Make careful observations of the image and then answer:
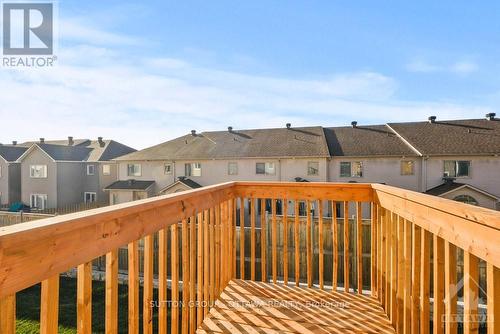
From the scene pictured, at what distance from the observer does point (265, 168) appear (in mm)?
18875

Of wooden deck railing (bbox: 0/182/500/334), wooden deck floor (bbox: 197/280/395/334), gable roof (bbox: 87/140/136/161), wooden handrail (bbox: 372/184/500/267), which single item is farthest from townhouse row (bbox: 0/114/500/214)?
wooden handrail (bbox: 372/184/500/267)

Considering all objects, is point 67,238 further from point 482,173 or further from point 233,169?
point 482,173

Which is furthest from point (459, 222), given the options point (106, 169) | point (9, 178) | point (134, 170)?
point (9, 178)

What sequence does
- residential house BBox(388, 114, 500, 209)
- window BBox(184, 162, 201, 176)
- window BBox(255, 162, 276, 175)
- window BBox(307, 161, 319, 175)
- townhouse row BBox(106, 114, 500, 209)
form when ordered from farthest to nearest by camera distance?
window BBox(184, 162, 201, 176) → window BBox(255, 162, 276, 175) → window BBox(307, 161, 319, 175) → townhouse row BBox(106, 114, 500, 209) → residential house BBox(388, 114, 500, 209)

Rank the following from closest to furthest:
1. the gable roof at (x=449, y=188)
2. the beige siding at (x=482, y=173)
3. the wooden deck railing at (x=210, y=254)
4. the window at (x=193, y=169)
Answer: the wooden deck railing at (x=210, y=254) → the gable roof at (x=449, y=188) → the beige siding at (x=482, y=173) → the window at (x=193, y=169)

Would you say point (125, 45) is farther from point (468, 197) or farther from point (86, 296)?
point (468, 197)

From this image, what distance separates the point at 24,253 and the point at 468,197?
19190mm

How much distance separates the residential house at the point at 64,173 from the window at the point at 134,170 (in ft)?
7.43

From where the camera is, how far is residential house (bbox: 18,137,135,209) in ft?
72.2

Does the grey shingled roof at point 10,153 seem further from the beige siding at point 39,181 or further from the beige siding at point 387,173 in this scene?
the beige siding at point 387,173

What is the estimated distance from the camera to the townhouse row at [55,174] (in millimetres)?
22047

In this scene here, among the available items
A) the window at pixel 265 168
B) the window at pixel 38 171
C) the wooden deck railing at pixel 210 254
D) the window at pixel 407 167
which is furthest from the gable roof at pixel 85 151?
the wooden deck railing at pixel 210 254

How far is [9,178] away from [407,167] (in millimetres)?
30401

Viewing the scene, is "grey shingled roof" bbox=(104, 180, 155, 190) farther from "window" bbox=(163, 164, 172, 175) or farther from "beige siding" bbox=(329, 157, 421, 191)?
"beige siding" bbox=(329, 157, 421, 191)
